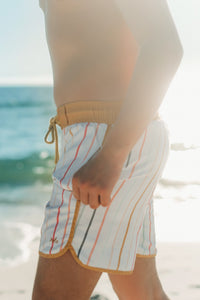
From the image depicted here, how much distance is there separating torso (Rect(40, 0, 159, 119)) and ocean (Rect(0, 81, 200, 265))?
253 millimetres

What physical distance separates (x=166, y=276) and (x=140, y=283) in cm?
177

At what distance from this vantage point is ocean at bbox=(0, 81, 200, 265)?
4.16 m

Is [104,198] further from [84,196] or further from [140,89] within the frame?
[140,89]

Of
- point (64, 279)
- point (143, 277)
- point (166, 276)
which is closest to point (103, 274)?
point (166, 276)

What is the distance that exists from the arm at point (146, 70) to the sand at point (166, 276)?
1.96 meters

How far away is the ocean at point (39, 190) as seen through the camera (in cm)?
416

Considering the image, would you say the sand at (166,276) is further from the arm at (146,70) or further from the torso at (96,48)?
the arm at (146,70)

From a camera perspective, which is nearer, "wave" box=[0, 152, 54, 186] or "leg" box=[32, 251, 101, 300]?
"leg" box=[32, 251, 101, 300]

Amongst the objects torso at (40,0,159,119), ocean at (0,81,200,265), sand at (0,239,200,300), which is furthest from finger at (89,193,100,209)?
sand at (0,239,200,300)

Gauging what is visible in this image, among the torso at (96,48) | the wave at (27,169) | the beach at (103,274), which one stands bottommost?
the wave at (27,169)

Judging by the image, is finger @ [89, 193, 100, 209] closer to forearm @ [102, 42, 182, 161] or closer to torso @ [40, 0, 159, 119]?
forearm @ [102, 42, 182, 161]

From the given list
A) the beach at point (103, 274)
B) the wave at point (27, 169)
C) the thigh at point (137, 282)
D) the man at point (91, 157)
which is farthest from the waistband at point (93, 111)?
the wave at point (27, 169)

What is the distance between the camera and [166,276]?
10.6 ft

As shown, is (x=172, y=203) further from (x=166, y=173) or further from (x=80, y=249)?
(x=80, y=249)
